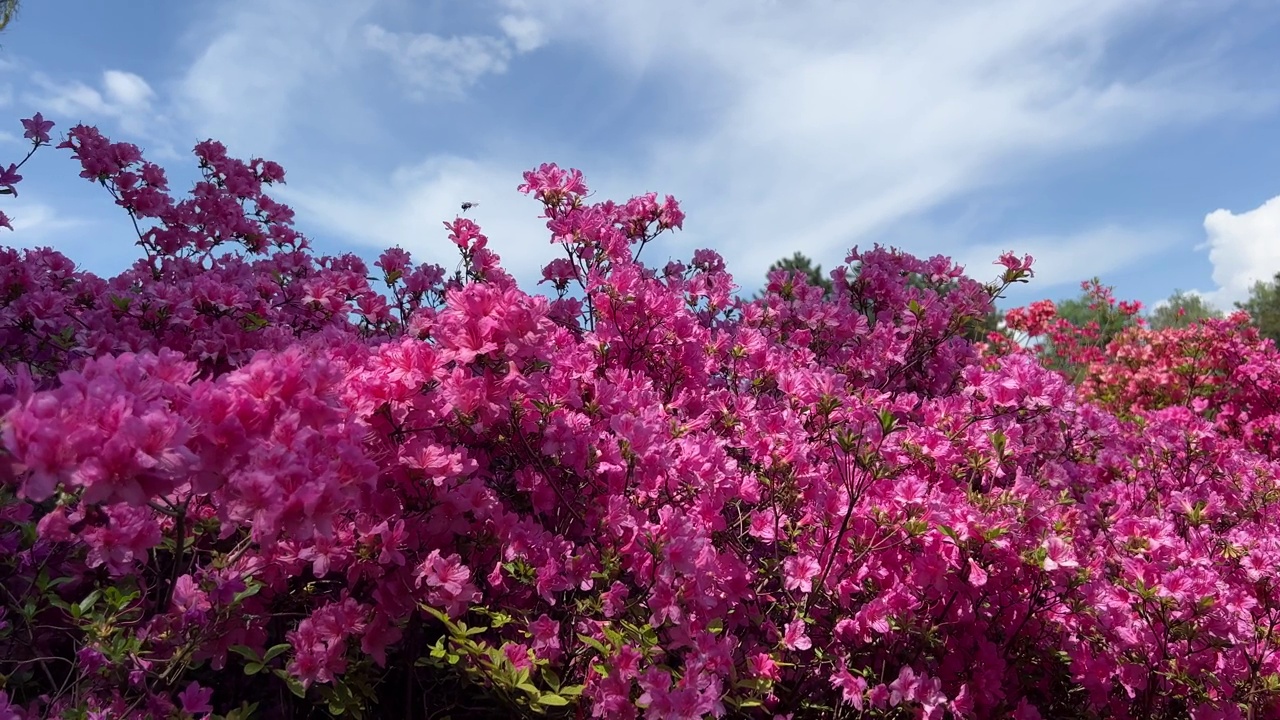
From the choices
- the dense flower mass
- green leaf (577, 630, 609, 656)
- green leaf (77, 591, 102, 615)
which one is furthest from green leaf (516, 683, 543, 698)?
green leaf (77, 591, 102, 615)

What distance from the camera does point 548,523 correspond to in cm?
254

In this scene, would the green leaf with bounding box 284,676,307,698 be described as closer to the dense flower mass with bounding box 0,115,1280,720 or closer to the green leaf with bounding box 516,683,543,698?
the dense flower mass with bounding box 0,115,1280,720

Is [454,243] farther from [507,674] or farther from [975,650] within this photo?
[975,650]

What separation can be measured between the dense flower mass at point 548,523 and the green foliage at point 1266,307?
29392 millimetres

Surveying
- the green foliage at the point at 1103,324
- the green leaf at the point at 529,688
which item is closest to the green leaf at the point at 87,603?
the green leaf at the point at 529,688

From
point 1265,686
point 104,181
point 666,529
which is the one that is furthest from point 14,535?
point 1265,686

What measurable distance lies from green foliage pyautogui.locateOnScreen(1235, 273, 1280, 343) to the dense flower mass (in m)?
29.4

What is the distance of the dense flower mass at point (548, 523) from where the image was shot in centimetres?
169

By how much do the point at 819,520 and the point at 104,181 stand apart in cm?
382

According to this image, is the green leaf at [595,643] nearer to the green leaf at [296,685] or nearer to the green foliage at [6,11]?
the green leaf at [296,685]

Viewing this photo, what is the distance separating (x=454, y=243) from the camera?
3.37 m

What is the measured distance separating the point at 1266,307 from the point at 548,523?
3378 cm

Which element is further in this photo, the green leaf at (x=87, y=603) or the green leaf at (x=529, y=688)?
the green leaf at (x=87, y=603)

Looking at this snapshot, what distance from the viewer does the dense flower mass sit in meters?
1.69
